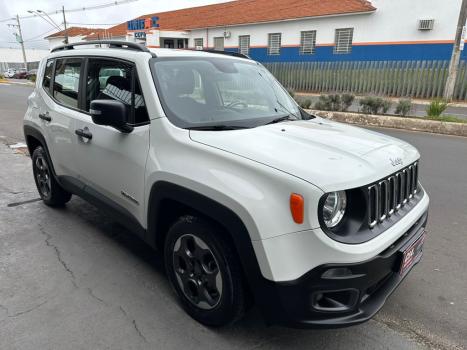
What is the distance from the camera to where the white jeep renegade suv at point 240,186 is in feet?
6.81

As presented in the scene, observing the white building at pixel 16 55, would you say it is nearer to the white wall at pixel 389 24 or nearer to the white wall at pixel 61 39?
the white wall at pixel 61 39

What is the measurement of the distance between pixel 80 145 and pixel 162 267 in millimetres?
1364

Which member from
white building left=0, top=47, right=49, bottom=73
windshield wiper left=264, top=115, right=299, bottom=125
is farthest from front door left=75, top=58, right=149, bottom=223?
white building left=0, top=47, right=49, bottom=73

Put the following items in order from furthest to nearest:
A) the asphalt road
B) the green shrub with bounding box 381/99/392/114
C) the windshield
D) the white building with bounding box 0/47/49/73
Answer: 1. the white building with bounding box 0/47/49/73
2. the green shrub with bounding box 381/99/392/114
3. the windshield
4. the asphalt road

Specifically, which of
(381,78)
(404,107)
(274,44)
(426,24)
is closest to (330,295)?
(404,107)

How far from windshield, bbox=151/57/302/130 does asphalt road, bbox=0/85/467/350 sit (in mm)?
1408

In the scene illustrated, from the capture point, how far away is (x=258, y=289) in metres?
2.20

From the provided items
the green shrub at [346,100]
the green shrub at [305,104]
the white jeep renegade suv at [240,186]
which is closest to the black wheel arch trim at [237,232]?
the white jeep renegade suv at [240,186]

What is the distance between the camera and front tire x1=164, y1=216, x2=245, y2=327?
7.76 feet

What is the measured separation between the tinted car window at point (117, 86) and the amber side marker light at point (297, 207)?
139 centimetres

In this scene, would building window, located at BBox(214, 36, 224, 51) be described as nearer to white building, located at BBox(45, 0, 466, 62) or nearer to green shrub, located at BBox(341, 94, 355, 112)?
white building, located at BBox(45, 0, 466, 62)

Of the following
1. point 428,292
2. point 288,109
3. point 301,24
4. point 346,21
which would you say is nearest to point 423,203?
point 428,292

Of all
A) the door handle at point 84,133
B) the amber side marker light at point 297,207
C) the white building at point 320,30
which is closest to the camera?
the amber side marker light at point 297,207

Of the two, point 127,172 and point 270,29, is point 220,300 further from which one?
point 270,29
